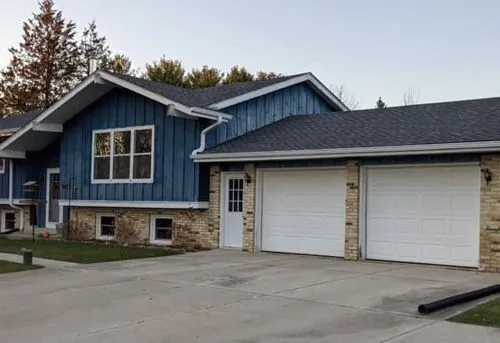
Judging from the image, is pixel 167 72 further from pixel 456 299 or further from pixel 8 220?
pixel 456 299

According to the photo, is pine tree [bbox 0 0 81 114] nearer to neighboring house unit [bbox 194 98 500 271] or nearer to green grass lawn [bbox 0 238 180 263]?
green grass lawn [bbox 0 238 180 263]

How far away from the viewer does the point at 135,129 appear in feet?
58.0

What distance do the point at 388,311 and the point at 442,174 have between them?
207 inches

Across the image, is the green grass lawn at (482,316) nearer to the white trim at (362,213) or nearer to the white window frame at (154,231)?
the white trim at (362,213)

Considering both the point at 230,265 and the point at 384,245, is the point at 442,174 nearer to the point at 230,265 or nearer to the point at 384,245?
the point at 384,245

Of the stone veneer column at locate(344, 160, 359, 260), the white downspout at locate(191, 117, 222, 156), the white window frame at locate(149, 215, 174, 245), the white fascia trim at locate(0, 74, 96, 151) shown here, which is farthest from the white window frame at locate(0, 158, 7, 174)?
the stone veneer column at locate(344, 160, 359, 260)

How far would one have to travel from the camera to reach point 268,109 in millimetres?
18078

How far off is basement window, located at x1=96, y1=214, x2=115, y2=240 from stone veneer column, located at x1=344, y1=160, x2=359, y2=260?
25.7 ft

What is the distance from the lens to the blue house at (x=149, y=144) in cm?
1611

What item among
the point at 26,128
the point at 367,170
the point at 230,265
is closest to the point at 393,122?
the point at 367,170

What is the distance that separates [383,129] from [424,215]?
2.51 metres

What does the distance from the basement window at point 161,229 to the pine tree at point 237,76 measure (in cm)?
2674

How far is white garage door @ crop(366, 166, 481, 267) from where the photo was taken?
12.1 metres

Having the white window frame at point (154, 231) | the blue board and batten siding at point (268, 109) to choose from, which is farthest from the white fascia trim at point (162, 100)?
the white window frame at point (154, 231)
